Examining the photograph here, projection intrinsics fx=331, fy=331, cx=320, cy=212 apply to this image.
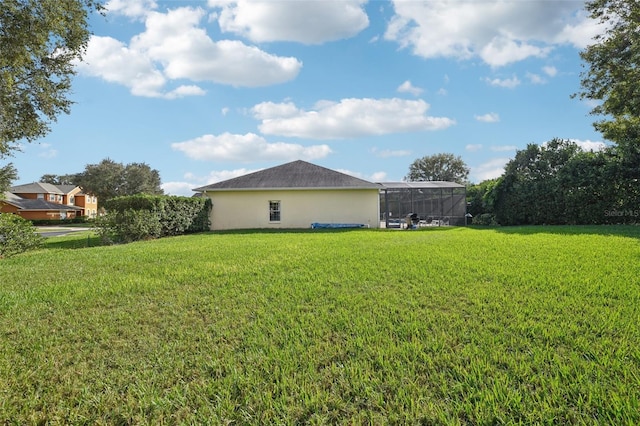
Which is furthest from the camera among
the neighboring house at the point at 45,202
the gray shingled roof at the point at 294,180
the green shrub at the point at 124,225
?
the neighboring house at the point at 45,202

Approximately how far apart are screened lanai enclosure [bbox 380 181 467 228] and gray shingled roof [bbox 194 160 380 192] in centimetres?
333

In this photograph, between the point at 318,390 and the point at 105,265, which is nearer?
the point at 318,390

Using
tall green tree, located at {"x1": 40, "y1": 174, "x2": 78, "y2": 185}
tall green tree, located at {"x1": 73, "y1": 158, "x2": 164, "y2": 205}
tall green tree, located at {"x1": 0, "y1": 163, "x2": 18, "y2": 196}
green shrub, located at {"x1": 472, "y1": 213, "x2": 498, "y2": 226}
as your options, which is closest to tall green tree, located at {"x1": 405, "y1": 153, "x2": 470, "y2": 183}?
green shrub, located at {"x1": 472, "y1": 213, "x2": 498, "y2": 226}

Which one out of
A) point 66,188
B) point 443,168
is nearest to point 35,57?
point 443,168

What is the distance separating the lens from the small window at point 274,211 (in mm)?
19688

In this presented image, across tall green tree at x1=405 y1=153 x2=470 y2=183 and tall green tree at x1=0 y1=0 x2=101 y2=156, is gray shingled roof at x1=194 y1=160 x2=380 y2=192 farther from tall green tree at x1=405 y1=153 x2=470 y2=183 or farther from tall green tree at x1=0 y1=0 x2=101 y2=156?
tall green tree at x1=405 y1=153 x2=470 y2=183

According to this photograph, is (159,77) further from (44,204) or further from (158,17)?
(44,204)

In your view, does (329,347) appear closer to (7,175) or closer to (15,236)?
(15,236)

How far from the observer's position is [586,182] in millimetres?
16656

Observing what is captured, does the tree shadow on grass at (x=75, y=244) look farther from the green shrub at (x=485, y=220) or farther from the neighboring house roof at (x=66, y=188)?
the neighboring house roof at (x=66, y=188)

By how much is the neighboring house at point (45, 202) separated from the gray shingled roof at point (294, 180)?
3285cm

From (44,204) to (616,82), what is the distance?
63237 mm

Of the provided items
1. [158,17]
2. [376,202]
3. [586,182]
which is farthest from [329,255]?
[586,182]

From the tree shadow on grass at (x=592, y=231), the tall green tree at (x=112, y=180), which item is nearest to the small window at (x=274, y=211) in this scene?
the tree shadow on grass at (x=592, y=231)
